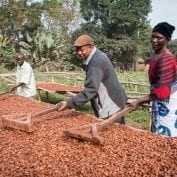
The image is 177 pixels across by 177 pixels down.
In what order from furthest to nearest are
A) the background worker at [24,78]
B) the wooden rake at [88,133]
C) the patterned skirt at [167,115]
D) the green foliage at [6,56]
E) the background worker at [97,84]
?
the green foliage at [6,56]
the background worker at [24,78]
the background worker at [97,84]
the patterned skirt at [167,115]
the wooden rake at [88,133]

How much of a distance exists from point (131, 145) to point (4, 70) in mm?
19909

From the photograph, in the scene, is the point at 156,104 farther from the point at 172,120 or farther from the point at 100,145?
the point at 100,145

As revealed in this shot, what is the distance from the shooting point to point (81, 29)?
109 ft

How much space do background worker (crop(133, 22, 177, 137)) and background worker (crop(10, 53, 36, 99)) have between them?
343 centimetres

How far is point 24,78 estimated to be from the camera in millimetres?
6699

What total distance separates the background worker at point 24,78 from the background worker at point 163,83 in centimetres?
343

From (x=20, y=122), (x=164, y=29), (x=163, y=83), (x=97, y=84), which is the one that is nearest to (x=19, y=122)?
(x=20, y=122)

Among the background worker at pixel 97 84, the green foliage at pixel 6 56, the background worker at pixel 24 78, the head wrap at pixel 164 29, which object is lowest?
the green foliage at pixel 6 56

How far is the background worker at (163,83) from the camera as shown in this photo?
11.1ft

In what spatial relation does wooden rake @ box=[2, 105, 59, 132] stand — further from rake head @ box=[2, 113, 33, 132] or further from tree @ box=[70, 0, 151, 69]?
tree @ box=[70, 0, 151, 69]

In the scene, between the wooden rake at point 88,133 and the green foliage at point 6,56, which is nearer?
the wooden rake at point 88,133

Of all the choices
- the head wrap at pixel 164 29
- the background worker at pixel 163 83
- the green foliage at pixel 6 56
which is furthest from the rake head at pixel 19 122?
the green foliage at pixel 6 56

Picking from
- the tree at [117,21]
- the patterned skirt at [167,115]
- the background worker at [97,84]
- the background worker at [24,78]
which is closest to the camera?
the patterned skirt at [167,115]

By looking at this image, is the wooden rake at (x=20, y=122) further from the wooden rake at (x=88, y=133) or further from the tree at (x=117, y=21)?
the tree at (x=117, y=21)
